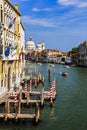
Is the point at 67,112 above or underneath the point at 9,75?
underneath

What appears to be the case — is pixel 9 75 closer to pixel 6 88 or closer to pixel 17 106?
pixel 6 88

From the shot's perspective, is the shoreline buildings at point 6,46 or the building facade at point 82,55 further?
the building facade at point 82,55

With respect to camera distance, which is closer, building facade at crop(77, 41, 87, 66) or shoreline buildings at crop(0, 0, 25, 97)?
shoreline buildings at crop(0, 0, 25, 97)

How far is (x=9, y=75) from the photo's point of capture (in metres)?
28.1

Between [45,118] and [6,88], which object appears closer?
[45,118]

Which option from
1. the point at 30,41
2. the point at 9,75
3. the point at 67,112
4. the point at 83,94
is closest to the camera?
the point at 67,112

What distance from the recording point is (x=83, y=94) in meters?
32.7

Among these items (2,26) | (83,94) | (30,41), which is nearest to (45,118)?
(2,26)

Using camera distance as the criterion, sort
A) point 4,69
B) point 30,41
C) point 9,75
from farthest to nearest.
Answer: point 30,41 < point 9,75 < point 4,69

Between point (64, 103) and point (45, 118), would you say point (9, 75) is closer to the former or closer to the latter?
point (64, 103)

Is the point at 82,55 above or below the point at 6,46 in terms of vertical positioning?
below

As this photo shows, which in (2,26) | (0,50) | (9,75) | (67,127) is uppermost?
(2,26)

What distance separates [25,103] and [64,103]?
12.5 ft

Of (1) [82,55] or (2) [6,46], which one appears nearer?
(2) [6,46]
